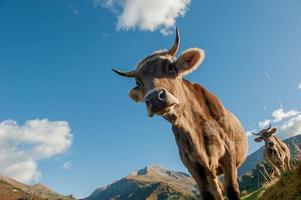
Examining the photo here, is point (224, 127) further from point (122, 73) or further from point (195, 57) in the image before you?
point (122, 73)

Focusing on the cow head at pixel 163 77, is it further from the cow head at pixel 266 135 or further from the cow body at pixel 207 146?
the cow head at pixel 266 135

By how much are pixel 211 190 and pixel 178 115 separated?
5.92ft

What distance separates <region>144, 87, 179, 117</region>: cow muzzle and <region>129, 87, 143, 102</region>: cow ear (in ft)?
5.62

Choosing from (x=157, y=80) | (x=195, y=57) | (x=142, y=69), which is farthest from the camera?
(x=195, y=57)

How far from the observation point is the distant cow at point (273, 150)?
921 inches

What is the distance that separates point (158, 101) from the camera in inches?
270

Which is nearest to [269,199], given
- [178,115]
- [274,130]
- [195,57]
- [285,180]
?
[285,180]

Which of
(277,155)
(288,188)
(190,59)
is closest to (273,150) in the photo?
(277,155)

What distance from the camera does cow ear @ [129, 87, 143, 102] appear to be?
A: 8819 mm

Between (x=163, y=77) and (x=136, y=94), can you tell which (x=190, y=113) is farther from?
(x=136, y=94)

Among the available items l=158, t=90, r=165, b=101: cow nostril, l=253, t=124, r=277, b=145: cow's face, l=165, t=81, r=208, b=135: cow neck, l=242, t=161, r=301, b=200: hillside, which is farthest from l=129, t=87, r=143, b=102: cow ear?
l=253, t=124, r=277, b=145: cow's face

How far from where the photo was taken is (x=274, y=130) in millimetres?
27844

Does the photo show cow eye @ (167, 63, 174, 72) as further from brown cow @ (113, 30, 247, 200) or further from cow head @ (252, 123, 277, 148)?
cow head @ (252, 123, 277, 148)

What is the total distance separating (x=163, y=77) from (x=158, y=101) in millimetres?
1177
